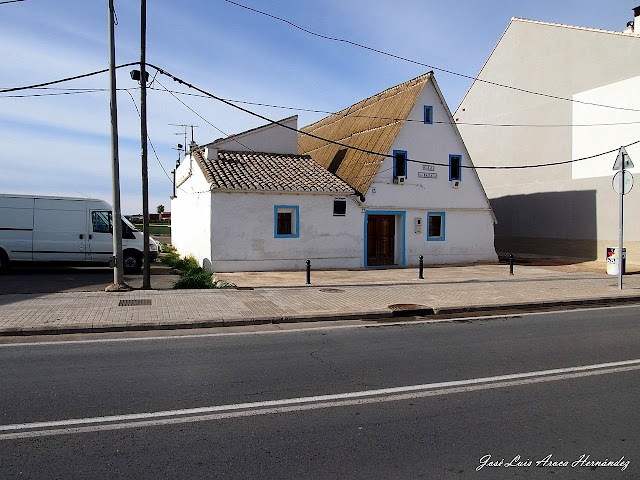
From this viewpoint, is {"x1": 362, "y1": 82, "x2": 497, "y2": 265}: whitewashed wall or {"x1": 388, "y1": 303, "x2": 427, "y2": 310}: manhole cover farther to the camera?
{"x1": 362, "y1": 82, "x2": 497, "y2": 265}: whitewashed wall

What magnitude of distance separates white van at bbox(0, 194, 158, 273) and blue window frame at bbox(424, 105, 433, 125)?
1316 centimetres

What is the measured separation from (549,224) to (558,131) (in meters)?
4.90

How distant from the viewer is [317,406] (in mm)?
5180

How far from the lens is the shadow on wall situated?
79.7ft

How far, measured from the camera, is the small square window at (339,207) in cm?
1944

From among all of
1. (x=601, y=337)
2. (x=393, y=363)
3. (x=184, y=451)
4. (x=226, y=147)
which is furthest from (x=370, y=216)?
(x=184, y=451)

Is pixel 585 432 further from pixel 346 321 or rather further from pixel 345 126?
pixel 345 126

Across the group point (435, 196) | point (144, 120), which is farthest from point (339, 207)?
point (144, 120)

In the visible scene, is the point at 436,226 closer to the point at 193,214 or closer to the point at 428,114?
the point at 428,114

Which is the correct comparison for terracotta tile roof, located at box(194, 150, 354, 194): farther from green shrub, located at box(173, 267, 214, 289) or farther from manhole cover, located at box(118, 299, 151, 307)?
manhole cover, located at box(118, 299, 151, 307)

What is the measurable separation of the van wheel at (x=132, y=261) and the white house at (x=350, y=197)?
2.37 metres

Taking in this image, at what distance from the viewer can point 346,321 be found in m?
10.0

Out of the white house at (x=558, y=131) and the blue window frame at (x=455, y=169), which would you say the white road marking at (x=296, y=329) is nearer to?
the blue window frame at (x=455, y=169)

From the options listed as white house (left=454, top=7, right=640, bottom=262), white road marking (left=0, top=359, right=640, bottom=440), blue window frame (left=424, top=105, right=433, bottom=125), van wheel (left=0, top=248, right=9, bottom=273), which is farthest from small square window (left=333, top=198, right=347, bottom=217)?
white road marking (left=0, top=359, right=640, bottom=440)
